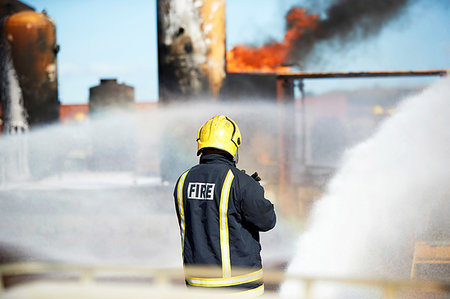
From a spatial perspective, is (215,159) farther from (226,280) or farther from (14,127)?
(14,127)

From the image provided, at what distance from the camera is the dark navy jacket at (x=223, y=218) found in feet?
8.40

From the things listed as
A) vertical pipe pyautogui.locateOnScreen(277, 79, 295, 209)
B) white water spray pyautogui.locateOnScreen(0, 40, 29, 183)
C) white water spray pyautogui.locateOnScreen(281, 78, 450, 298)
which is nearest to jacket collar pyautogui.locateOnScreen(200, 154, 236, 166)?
white water spray pyautogui.locateOnScreen(281, 78, 450, 298)

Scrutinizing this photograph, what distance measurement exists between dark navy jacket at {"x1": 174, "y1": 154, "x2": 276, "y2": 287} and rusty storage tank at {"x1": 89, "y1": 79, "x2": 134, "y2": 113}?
16.8 meters

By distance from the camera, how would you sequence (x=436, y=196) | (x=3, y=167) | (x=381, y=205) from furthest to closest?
(x=3, y=167) → (x=381, y=205) → (x=436, y=196)

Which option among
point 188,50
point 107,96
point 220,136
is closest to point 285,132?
point 188,50

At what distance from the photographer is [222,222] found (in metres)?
2.60

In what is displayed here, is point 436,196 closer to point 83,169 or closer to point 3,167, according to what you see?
point 3,167

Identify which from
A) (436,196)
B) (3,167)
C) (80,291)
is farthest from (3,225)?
(80,291)

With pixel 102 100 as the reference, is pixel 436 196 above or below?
below

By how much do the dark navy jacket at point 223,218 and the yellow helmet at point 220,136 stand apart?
0.28 feet

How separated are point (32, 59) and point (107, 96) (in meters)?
4.75

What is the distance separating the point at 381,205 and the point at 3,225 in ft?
25.5

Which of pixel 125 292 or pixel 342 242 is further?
pixel 342 242

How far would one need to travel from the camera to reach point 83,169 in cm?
2002
